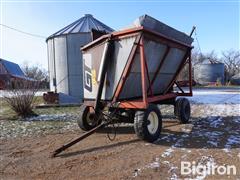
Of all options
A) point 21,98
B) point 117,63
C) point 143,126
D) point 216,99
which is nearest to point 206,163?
point 143,126

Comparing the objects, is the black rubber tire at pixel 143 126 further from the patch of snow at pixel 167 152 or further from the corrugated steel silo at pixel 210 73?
the corrugated steel silo at pixel 210 73

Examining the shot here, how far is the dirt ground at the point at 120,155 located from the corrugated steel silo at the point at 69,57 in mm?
7946

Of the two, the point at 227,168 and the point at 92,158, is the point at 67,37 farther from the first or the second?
the point at 227,168

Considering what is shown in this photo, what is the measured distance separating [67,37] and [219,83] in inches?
1417

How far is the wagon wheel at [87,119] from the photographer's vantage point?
7.25 metres

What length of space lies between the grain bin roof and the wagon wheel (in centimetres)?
856

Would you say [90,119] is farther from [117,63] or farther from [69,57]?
[69,57]

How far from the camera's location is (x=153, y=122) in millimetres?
6348

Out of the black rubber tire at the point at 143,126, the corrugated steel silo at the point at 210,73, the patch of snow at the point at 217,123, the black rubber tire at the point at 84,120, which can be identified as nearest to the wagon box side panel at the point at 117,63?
the black rubber tire at the point at 84,120

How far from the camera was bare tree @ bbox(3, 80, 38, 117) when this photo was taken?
33.5ft

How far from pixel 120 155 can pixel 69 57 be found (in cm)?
1070

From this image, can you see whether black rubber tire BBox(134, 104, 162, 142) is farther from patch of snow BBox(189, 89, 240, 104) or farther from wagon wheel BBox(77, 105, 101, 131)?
patch of snow BBox(189, 89, 240, 104)

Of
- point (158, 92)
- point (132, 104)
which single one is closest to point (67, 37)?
point (158, 92)

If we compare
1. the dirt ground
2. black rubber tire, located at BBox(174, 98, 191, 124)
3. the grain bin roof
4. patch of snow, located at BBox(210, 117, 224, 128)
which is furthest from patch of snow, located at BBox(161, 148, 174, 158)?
the grain bin roof
